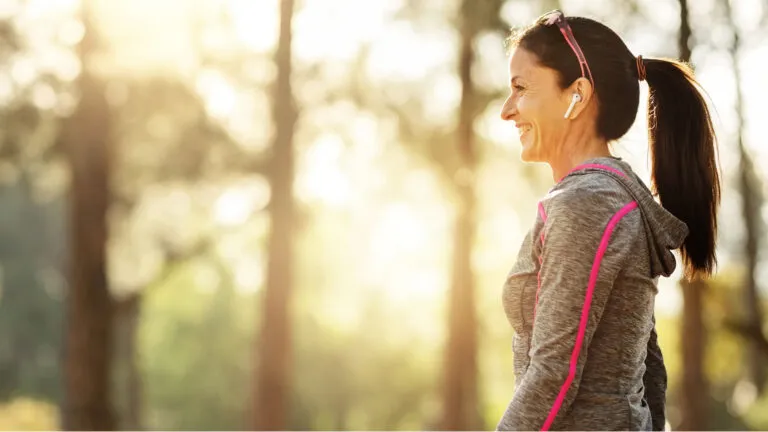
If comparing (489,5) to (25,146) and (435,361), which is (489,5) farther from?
(435,361)

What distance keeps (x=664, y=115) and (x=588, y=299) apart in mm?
656

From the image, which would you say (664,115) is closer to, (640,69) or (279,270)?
(640,69)

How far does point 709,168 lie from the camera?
2426 millimetres

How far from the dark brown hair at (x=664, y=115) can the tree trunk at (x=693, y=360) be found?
1057cm

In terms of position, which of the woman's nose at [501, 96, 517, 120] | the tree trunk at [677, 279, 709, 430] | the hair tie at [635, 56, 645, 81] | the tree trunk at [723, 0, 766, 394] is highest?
the hair tie at [635, 56, 645, 81]

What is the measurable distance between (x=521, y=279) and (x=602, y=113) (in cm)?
46

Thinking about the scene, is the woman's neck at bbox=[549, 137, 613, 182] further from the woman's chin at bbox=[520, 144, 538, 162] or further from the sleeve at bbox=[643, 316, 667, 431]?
the sleeve at bbox=[643, 316, 667, 431]

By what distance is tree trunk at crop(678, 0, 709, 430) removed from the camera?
1278 cm

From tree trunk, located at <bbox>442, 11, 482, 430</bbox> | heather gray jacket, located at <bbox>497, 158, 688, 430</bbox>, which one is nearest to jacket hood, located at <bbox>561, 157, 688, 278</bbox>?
heather gray jacket, located at <bbox>497, 158, 688, 430</bbox>

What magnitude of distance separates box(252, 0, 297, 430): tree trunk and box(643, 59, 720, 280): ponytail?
9.34 m

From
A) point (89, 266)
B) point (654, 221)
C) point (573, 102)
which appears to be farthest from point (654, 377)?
point (89, 266)

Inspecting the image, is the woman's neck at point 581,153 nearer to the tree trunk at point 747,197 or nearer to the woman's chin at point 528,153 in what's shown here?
the woman's chin at point 528,153

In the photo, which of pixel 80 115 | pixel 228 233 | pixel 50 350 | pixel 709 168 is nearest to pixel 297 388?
pixel 50 350

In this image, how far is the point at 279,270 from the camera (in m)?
11.7
